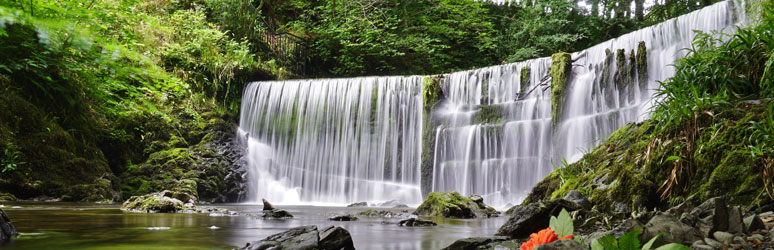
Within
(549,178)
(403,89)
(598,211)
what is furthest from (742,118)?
(403,89)

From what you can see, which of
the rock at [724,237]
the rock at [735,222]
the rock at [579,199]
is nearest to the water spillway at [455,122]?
the rock at [579,199]

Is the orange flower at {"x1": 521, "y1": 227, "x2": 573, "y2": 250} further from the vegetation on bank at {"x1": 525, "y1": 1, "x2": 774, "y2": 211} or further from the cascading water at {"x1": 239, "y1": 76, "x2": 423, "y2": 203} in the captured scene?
the cascading water at {"x1": 239, "y1": 76, "x2": 423, "y2": 203}

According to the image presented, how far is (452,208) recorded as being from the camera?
19.9ft

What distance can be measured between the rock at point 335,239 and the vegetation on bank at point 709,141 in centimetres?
238

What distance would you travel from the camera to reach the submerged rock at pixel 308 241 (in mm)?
2358

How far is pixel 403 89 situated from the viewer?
13164mm

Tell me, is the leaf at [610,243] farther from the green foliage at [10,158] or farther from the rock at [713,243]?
the green foliage at [10,158]

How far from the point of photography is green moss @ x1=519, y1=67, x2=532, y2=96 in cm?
1197

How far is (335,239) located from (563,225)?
1.46m

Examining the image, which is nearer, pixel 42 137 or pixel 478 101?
pixel 42 137

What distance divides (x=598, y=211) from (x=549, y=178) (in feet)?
6.90

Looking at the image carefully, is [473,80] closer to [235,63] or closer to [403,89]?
[403,89]

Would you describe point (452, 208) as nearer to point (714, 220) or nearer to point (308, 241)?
point (308, 241)

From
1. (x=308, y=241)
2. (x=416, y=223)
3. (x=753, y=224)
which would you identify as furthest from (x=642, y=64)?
(x=308, y=241)
